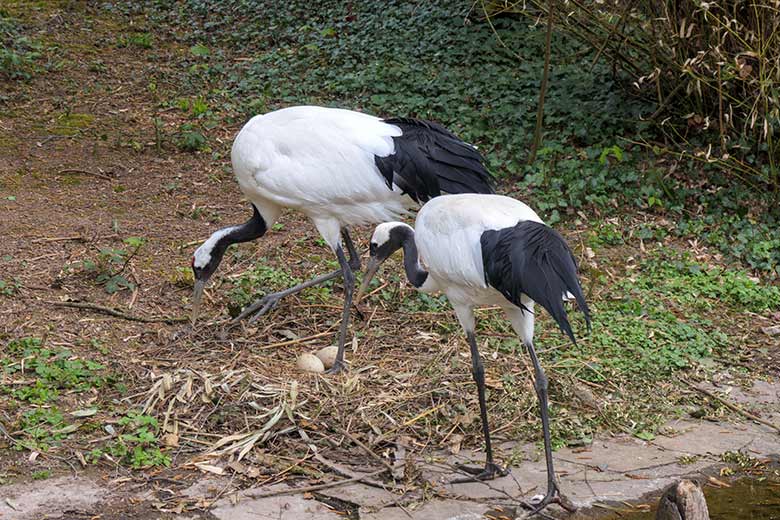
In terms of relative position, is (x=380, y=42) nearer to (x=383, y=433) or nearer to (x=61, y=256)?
(x=61, y=256)

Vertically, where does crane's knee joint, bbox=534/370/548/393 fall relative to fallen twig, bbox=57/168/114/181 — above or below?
above

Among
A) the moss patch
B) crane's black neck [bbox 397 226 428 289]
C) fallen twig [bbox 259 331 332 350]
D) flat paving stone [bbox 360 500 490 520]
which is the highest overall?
crane's black neck [bbox 397 226 428 289]

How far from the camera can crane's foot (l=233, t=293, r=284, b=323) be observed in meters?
5.94

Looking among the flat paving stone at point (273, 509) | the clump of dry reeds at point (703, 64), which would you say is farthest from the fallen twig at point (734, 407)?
the flat paving stone at point (273, 509)

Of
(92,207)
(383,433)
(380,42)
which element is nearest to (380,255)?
(383,433)

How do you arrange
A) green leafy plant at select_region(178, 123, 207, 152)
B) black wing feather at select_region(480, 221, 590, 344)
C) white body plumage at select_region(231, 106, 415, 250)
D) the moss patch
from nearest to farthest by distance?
black wing feather at select_region(480, 221, 590, 344) → white body plumage at select_region(231, 106, 415, 250) → green leafy plant at select_region(178, 123, 207, 152) → the moss patch

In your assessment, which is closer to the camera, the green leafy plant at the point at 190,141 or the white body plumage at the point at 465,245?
the white body plumage at the point at 465,245

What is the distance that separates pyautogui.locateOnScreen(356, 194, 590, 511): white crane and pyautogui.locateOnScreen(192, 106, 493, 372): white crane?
0.85m

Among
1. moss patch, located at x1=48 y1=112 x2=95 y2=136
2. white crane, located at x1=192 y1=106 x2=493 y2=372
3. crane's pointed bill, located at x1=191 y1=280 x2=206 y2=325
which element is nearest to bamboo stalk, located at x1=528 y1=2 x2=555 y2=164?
white crane, located at x1=192 y1=106 x2=493 y2=372

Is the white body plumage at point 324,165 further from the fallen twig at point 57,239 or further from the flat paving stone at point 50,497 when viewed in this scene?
the flat paving stone at point 50,497

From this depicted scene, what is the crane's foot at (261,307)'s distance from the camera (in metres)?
5.94

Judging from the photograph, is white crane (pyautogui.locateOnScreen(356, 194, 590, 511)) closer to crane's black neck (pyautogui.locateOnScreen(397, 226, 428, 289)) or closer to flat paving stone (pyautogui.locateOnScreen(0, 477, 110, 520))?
crane's black neck (pyautogui.locateOnScreen(397, 226, 428, 289))

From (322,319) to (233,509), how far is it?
205cm

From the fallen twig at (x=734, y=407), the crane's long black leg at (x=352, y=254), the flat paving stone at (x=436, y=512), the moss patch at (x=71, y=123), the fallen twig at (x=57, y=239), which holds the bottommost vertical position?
the fallen twig at (x=57, y=239)
